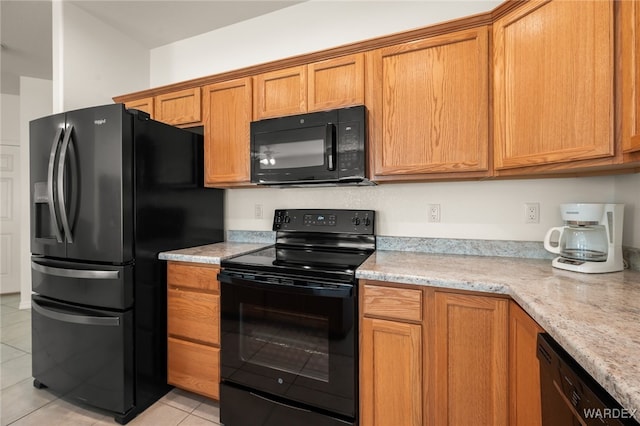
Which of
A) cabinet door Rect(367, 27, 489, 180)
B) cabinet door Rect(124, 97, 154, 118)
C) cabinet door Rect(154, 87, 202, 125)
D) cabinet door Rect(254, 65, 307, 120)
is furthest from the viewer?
cabinet door Rect(124, 97, 154, 118)

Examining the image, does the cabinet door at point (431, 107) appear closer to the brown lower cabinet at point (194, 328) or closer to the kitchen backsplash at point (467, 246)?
the kitchen backsplash at point (467, 246)

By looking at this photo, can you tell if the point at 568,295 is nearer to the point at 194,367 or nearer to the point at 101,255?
the point at 194,367

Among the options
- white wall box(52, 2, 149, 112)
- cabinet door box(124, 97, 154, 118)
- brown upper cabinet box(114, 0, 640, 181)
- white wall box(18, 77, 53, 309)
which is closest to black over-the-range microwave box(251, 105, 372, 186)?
brown upper cabinet box(114, 0, 640, 181)

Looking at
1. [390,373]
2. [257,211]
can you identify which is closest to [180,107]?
[257,211]

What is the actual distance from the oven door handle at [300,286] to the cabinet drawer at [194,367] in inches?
19.4

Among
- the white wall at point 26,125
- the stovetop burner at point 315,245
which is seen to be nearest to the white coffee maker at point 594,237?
the stovetop burner at point 315,245

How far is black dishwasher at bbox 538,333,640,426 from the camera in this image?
0.54 m

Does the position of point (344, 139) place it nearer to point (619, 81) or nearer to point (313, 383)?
point (619, 81)

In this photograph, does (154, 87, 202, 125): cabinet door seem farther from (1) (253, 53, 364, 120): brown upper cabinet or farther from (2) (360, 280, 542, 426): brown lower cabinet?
(2) (360, 280, 542, 426): brown lower cabinet

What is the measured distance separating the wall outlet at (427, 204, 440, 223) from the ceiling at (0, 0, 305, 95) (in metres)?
1.92

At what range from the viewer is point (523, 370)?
1.05m

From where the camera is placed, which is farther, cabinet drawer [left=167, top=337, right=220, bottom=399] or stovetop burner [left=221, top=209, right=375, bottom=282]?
cabinet drawer [left=167, top=337, right=220, bottom=399]

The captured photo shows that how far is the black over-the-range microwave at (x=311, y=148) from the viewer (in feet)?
5.35

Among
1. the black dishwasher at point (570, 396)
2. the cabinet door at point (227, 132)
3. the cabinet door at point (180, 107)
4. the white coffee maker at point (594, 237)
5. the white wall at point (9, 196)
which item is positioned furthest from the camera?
the white wall at point (9, 196)
